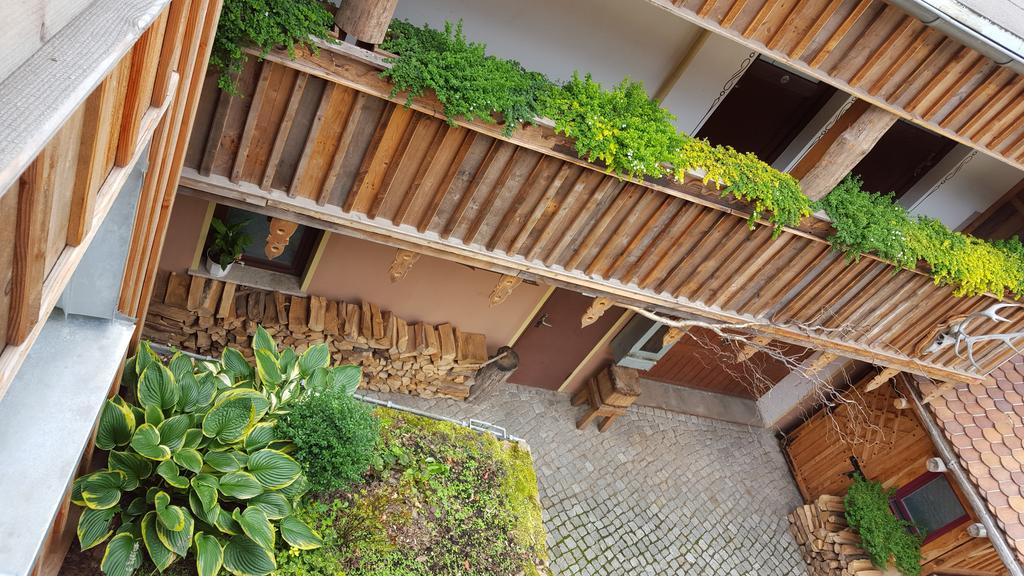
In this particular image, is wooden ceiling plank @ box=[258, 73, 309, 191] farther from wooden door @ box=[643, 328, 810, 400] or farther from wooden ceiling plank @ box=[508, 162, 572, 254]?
wooden door @ box=[643, 328, 810, 400]

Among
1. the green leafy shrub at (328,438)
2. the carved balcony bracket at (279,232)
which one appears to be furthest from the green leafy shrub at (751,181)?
the green leafy shrub at (328,438)

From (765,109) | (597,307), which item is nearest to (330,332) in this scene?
(597,307)

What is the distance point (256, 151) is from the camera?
17.4ft

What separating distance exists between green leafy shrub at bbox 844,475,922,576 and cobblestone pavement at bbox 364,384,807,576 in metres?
1.07

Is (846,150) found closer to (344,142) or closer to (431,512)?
(344,142)

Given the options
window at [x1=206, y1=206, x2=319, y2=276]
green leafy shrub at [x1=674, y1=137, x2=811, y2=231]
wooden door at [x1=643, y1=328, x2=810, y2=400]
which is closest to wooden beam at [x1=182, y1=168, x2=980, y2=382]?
green leafy shrub at [x1=674, y1=137, x2=811, y2=231]

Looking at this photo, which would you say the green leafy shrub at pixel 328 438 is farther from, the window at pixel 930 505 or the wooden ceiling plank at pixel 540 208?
the window at pixel 930 505

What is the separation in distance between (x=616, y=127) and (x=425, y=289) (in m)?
4.31

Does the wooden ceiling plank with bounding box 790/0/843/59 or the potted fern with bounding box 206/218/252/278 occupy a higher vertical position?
the wooden ceiling plank with bounding box 790/0/843/59

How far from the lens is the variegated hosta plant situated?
4.57 metres

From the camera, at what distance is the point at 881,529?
1056cm

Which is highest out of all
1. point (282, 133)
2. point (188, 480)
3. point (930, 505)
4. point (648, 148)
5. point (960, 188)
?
point (960, 188)

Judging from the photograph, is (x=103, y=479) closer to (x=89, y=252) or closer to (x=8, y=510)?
(x=8, y=510)

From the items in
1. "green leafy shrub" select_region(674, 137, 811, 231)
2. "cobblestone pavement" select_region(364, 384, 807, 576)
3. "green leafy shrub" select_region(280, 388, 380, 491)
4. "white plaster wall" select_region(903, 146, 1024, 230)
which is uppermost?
"white plaster wall" select_region(903, 146, 1024, 230)
